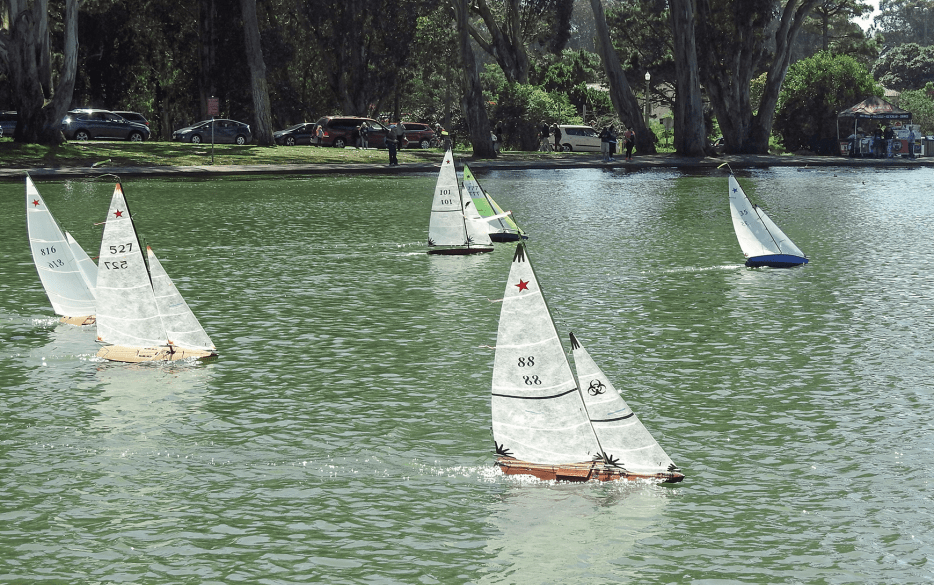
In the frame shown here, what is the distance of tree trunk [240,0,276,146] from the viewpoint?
188 feet

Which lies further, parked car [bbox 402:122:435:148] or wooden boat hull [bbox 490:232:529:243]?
parked car [bbox 402:122:435:148]

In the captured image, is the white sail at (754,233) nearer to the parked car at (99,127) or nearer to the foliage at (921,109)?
the parked car at (99,127)

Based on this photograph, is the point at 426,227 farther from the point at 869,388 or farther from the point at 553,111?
the point at 553,111

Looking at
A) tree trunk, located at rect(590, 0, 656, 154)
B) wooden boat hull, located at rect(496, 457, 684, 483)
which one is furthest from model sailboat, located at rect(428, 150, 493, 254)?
tree trunk, located at rect(590, 0, 656, 154)

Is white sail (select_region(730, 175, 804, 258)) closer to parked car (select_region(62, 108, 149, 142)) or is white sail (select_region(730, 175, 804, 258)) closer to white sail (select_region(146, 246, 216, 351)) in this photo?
white sail (select_region(146, 246, 216, 351))

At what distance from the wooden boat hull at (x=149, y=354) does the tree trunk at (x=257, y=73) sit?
4624 cm

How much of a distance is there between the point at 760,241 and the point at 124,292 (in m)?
12.3

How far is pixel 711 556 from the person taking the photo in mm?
7793

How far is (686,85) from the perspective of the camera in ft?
193

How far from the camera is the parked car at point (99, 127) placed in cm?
5950

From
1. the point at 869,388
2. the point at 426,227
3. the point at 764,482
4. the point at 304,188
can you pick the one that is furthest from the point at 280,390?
the point at 304,188

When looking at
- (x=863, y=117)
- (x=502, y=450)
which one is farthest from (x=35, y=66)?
(x=502, y=450)

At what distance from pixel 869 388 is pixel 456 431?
4.48 m

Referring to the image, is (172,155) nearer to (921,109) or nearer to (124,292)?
(124,292)
